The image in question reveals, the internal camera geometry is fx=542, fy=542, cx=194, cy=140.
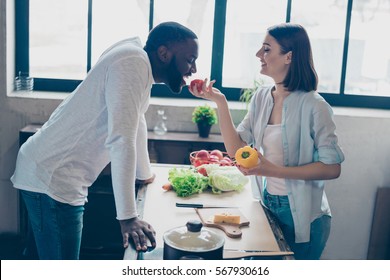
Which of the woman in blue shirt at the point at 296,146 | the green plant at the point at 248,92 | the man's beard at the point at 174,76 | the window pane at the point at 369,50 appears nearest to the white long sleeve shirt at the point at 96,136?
the man's beard at the point at 174,76

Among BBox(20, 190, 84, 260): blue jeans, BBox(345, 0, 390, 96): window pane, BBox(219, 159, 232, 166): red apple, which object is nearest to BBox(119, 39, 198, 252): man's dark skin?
BBox(20, 190, 84, 260): blue jeans

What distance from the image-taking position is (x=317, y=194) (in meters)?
2.00

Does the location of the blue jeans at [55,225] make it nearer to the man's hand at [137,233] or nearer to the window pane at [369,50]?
the man's hand at [137,233]

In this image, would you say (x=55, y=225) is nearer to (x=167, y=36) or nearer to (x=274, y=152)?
(x=167, y=36)

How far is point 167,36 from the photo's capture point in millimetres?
1765

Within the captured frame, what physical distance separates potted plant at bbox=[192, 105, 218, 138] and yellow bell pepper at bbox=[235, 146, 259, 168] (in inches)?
62.5

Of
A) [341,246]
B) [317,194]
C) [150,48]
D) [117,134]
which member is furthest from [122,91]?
[341,246]

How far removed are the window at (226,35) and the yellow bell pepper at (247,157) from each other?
6.40 ft

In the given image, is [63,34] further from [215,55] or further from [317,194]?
[317,194]

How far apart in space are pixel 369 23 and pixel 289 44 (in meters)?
2.04

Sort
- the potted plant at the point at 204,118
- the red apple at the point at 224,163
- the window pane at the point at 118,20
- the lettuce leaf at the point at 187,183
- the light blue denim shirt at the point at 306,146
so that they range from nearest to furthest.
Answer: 1. the light blue denim shirt at the point at 306,146
2. the lettuce leaf at the point at 187,183
3. the red apple at the point at 224,163
4. the potted plant at the point at 204,118
5. the window pane at the point at 118,20

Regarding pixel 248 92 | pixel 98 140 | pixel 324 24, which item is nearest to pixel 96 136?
pixel 98 140

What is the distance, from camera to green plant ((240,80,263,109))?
3525mm

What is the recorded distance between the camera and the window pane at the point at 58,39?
3770 mm
